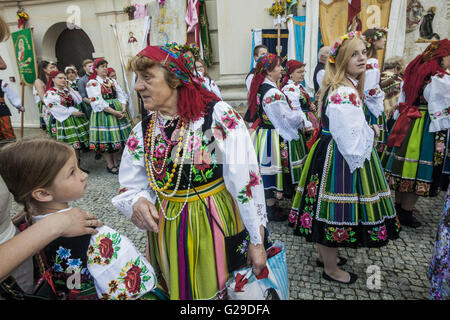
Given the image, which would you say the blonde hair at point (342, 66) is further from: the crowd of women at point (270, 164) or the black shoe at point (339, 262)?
the black shoe at point (339, 262)

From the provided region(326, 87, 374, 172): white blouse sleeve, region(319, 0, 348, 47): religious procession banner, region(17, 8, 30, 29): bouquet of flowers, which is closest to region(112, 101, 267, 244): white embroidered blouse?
region(326, 87, 374, 172): white blouse sleeve

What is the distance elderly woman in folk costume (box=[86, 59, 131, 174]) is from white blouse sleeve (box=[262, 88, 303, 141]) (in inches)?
128

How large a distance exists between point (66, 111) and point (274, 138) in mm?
4162

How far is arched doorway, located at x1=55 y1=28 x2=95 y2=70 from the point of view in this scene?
28.1 ft

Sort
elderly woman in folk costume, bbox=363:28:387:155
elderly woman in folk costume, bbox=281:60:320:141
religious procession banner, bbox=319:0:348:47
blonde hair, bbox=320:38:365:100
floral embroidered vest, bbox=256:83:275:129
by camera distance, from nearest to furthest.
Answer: blonde hair, bbox=320:38:365:100 < floral embroidered vest, bbox=256:83:275:129 < elderly woman in folk costume, bbox=363:28:387:155 < elderly woman in folk costume, bbox=281:60:320:141 < religious procession banner, bbox=319:0:348:47

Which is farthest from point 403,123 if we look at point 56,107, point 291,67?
point 56,107

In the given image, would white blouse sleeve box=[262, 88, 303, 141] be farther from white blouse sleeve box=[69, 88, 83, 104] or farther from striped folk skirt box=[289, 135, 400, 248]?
white blouse sleeve box=[69, 88, 83, 104]

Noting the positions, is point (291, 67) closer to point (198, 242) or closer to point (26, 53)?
point (198, 242)

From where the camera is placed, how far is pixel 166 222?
1492 mm

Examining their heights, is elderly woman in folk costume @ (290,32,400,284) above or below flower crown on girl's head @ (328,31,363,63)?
below

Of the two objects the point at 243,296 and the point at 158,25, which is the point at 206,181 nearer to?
the point at 243,296

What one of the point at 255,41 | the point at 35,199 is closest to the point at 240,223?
the point at 35,199

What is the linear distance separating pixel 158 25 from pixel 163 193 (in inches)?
261

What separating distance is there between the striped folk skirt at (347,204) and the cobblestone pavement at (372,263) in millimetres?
392
